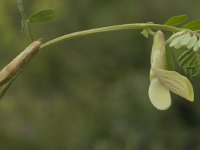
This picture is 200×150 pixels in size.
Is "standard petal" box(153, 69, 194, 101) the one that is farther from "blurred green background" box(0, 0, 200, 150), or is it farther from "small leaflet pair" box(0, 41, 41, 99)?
"blurred green background" box(0, 0, 200, 150)

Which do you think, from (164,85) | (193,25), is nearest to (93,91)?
(193,25)

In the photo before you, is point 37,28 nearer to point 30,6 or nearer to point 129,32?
point 30,6

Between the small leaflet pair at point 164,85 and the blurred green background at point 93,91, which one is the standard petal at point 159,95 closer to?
the small leaflet pair at point 164,85

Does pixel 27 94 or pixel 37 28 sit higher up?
pixel 37 28

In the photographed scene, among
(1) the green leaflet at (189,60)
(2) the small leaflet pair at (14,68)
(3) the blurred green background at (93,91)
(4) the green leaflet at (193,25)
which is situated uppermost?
(2) the small leaflet pair at (14,68)

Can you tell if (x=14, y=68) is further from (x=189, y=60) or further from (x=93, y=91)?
(x=93, y=91)

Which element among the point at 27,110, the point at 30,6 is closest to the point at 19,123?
the point at 27,110

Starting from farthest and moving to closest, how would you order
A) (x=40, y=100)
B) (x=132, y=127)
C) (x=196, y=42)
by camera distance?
1. (x=40, y=100)
2. (x=132, y=127)
3. (x=196, y=42)

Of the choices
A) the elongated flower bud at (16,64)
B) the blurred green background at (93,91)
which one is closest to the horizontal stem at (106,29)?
the elongated flower bud at (16,64)
